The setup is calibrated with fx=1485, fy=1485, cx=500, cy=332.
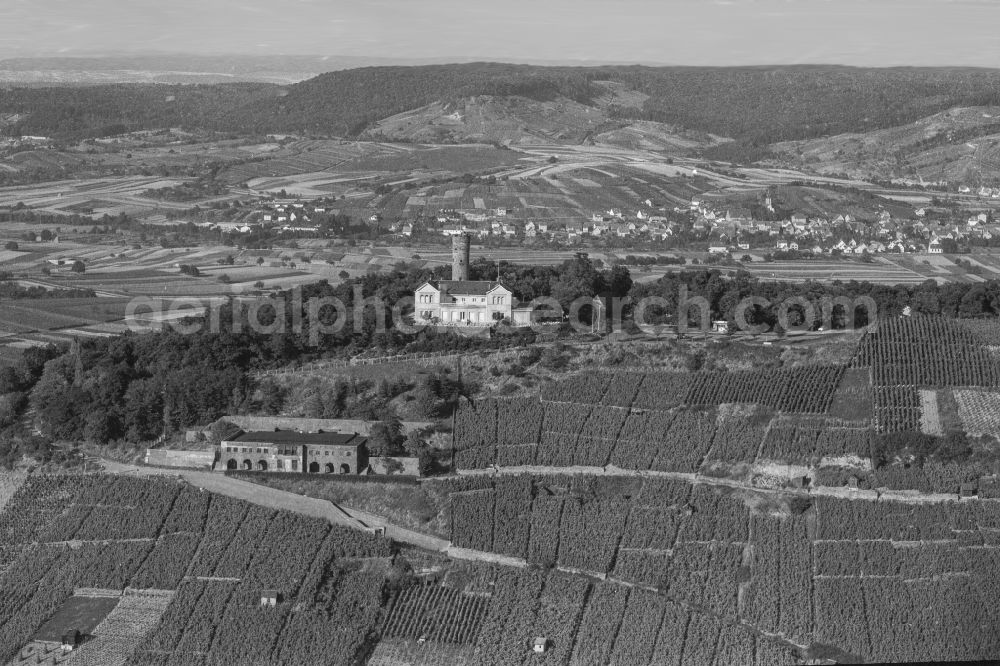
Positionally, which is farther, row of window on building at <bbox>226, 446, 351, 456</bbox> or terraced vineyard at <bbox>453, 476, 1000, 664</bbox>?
row of window on building at <bbox>226, 446, 351, 456</bbox>

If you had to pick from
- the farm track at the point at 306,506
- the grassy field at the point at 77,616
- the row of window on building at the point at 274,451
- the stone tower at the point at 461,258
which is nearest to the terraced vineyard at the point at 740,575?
the farm track at the point at 306,506

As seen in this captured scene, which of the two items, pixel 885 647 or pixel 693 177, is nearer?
pixel 885 647

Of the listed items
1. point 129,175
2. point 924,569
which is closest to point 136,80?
point 129,175

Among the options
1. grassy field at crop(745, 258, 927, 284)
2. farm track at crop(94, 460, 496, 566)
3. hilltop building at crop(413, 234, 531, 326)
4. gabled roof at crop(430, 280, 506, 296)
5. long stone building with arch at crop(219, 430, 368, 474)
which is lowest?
grassy field at crop(745, 258, 927, 284)

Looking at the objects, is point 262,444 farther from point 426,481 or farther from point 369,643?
point 369,643

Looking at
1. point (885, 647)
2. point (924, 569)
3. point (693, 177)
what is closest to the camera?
point (885, 647)

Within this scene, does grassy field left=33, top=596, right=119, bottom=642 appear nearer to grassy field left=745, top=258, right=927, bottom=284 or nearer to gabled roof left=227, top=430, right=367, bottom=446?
gabled roof left=227, top=430, right=367, bottom=446

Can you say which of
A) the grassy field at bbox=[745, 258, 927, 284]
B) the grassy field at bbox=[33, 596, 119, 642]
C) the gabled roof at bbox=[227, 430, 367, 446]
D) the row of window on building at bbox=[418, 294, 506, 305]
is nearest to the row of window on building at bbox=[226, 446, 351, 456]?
the gabled roof at bbox=[227, 430, 367, 446]
